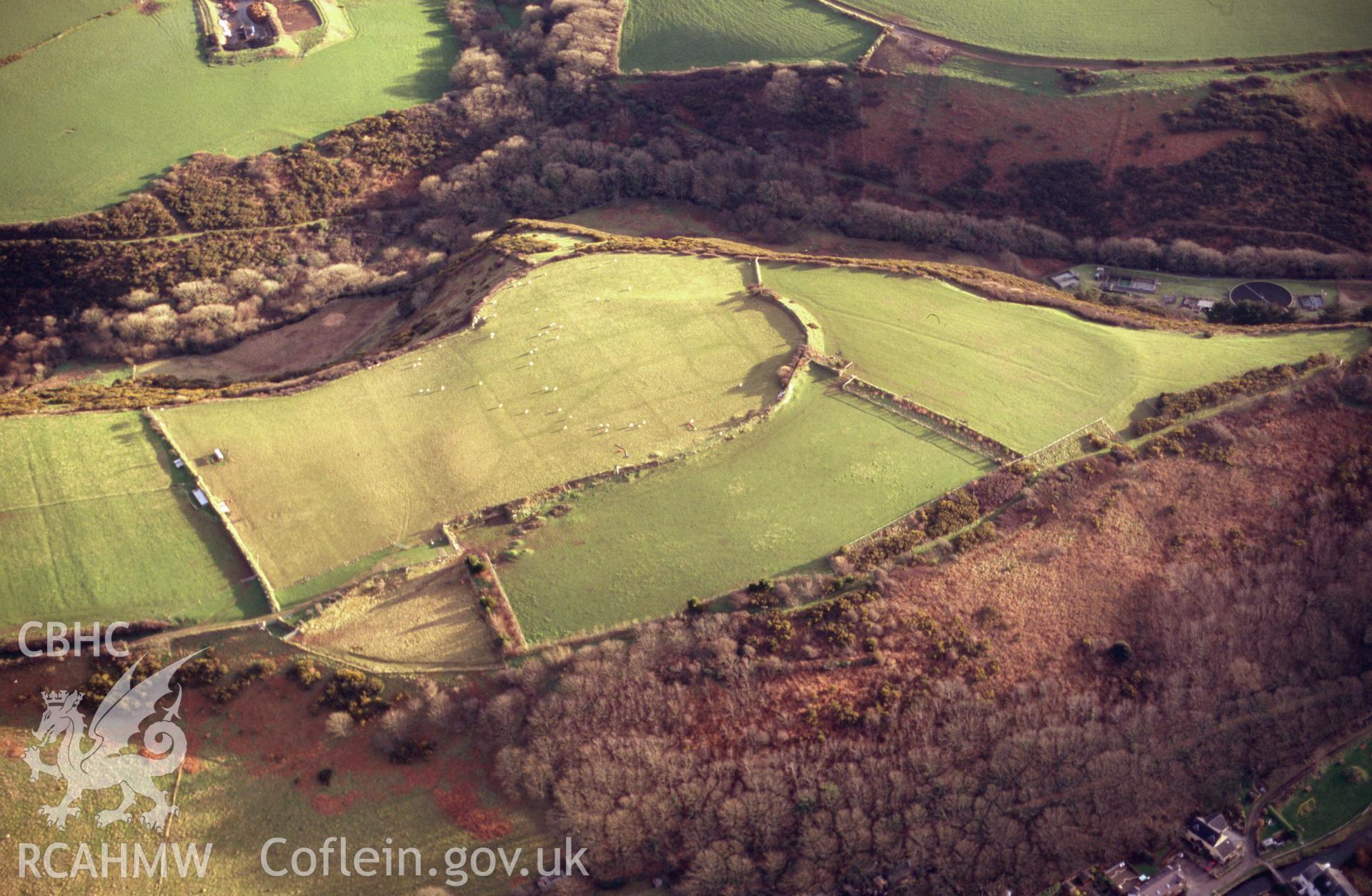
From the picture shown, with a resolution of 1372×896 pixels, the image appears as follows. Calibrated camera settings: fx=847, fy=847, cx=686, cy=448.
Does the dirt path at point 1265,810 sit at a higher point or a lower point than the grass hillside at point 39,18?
lower

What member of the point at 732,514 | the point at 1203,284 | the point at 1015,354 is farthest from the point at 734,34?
the point at 732,514

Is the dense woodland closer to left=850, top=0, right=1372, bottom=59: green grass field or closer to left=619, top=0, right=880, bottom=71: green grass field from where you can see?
left=619, top=0, right=880, bottom=71: green grass field

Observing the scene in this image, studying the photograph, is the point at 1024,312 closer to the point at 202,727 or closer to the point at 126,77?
the point at 202,727

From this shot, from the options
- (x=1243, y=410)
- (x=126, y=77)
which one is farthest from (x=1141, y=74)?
(x=126, y=77)

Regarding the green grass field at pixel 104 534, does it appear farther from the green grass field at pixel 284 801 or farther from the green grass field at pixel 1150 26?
the green grass field at pixel 1150 26

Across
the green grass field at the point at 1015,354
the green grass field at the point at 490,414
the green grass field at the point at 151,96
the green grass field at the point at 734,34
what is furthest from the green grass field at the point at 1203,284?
the green grass field at the point at 151,96

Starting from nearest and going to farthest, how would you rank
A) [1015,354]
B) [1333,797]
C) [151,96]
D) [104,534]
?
[1333,797] → [104,534] → [1015,354] → [151,96]

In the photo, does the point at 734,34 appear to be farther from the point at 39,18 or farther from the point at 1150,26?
the point at 39,18
